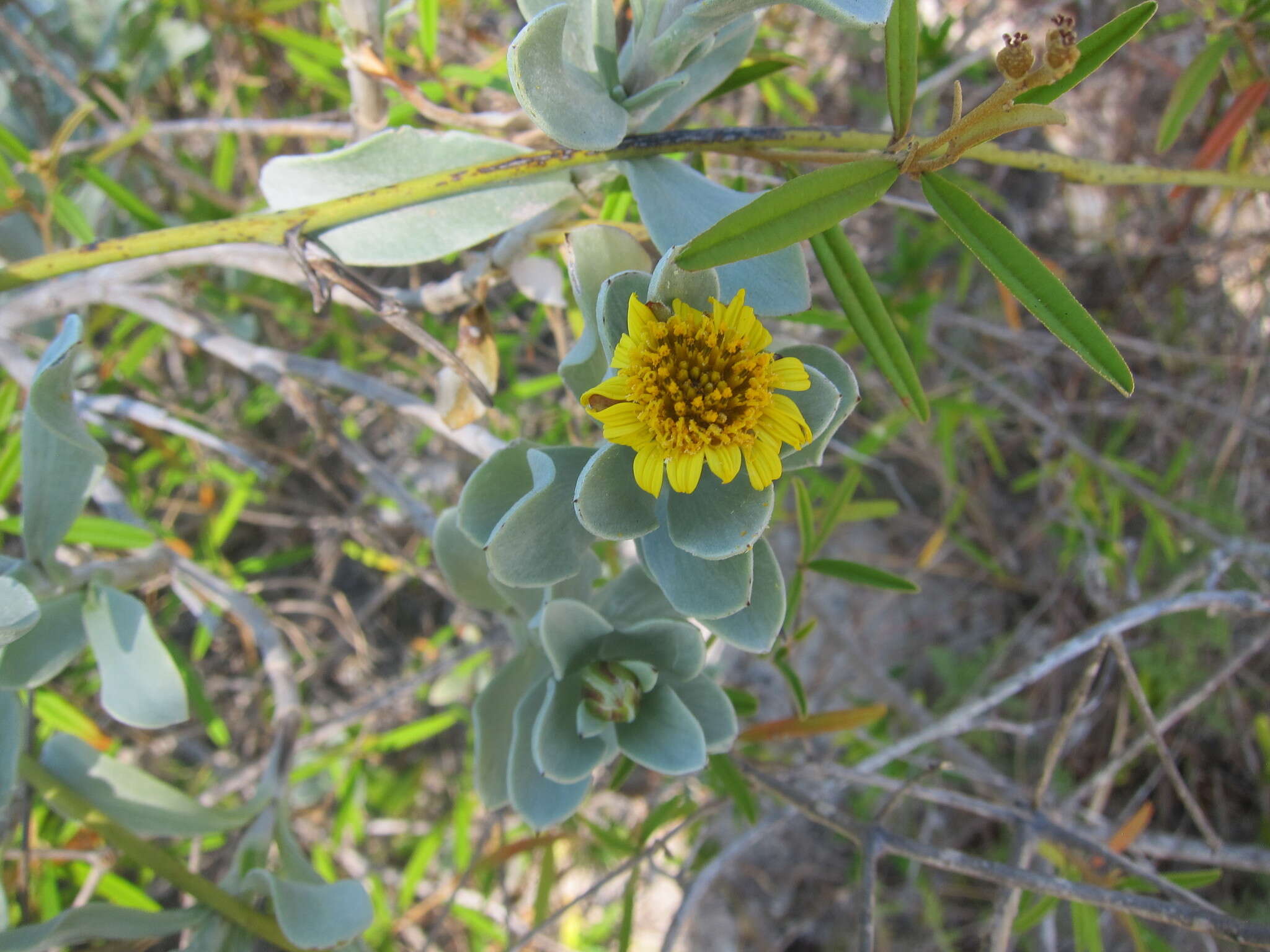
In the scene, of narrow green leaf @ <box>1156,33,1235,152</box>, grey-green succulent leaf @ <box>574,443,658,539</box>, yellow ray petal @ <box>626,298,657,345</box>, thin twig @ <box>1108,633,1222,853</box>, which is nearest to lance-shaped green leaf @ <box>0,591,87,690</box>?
grey-green succulent leaf @ <box>574,443,658,539</box>

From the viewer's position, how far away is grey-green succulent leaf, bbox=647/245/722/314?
2.86 feet

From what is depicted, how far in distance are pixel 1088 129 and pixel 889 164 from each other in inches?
120

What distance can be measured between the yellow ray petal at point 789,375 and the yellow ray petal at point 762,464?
0.24 feet

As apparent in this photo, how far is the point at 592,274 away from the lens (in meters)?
1.01

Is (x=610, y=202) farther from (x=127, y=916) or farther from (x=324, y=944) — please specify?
(x=127, y=916)

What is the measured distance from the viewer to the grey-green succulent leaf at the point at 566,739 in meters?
1.09

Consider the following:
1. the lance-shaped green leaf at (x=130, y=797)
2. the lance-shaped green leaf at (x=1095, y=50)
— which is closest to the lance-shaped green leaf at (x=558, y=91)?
the lance-shaped green leaf at (x=1095, y=50)

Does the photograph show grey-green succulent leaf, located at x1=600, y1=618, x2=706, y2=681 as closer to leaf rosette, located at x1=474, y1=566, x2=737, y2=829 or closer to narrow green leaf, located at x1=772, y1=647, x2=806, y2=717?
leaf rosette, located at x1=474, y1=566, x2=737, y2=829

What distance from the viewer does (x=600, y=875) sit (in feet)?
9.46

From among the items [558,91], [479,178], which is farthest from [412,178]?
[558,91]

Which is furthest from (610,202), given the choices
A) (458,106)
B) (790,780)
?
(790,780)

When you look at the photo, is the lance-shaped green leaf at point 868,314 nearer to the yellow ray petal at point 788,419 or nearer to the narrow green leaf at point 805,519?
the yellow ray petal at point 788,419

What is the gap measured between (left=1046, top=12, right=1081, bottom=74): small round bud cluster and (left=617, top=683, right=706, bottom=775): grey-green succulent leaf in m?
0.84

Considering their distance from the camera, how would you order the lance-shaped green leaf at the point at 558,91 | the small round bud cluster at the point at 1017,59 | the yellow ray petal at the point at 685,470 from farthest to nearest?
the yellow ray petal at the point at 685,470 < the lance-shaped green leaf at the point at 558,91 < the small round bud cluster at the point at 1017,59
